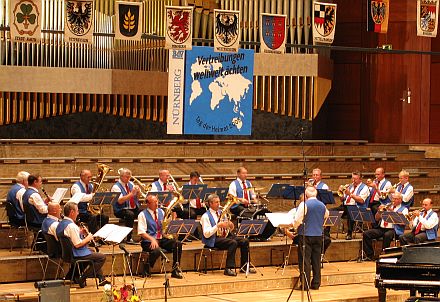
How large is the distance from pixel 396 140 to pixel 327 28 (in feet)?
16.7

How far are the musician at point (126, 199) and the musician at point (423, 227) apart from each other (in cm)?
407

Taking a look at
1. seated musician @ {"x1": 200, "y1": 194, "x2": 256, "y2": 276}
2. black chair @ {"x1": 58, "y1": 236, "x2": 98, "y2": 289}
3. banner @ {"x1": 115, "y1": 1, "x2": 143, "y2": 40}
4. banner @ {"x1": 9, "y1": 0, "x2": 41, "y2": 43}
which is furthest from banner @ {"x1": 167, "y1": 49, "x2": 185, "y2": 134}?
black chair @ {"x1": 58, "y1": 236, "x2": 98, "y2": 289}

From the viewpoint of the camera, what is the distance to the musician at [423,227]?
15.0m

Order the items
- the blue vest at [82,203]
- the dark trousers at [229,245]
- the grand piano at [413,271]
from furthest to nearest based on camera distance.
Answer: the blue vest at [82,203] < the dark trousers at [229,245] < the grand piano at [413,271]

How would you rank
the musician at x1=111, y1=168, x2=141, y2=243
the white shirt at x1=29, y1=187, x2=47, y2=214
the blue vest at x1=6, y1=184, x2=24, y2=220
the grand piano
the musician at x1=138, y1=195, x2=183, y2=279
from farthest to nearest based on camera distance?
the musician at x1=111, y1=168, x2=141, y2=243 → the blue vest at x1=6, y1=184, x2=24, y2=220 → the musician at x1=138, y1=195, x2=183, y2=279 → the white shirt at x1=29, y1=187, x2=47, y2=214 → the grand piano

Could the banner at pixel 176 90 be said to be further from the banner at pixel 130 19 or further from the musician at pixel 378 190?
the musician at pixel 378 190

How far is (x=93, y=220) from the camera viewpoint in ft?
46.8

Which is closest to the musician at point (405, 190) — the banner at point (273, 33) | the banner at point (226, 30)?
the banner at point (273, 33)

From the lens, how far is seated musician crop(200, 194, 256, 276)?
13.9m

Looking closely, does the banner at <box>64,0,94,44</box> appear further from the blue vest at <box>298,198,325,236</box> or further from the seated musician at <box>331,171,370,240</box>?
the seated musician at <box>331,171,370,240</box>

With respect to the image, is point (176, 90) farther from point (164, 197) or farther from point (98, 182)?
point (164, 197)

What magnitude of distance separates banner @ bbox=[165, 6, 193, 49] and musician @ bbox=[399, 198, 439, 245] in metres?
4.27

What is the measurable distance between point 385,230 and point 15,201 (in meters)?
5.72

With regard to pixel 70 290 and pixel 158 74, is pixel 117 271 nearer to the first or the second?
pixel 70 290
